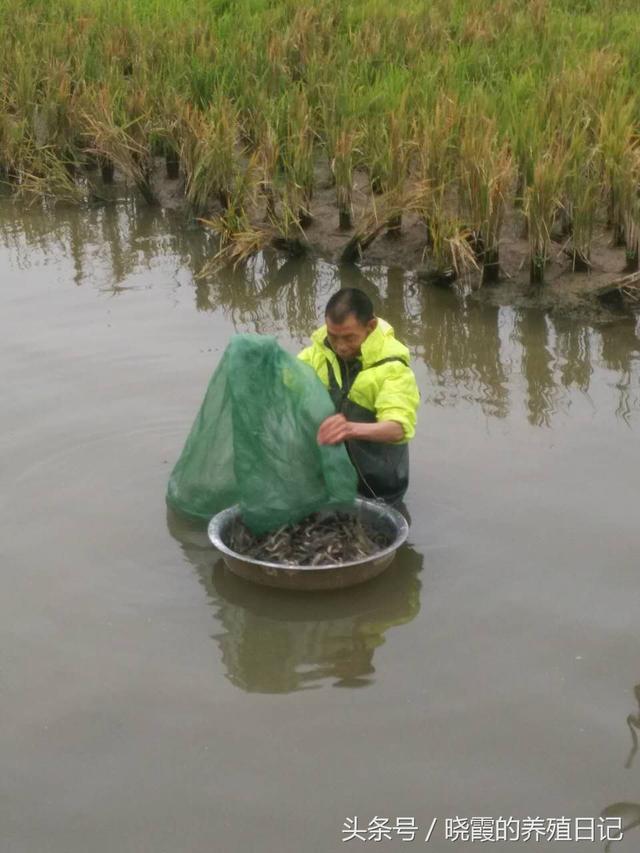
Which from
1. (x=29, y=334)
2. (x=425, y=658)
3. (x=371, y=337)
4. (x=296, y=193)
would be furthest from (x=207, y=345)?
(x=425, y=658)

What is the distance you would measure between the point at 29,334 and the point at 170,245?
1592 mm

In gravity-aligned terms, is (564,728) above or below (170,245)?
below

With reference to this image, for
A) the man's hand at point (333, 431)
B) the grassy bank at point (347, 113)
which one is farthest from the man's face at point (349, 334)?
the grassy bank at point (347, 113)

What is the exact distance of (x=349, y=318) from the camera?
14.3 ft

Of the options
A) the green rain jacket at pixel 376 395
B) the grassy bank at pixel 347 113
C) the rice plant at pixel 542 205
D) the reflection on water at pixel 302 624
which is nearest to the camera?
the reflection on water at pixel 302 624

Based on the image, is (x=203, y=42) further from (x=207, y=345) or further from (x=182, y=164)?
(x=207, y=345)

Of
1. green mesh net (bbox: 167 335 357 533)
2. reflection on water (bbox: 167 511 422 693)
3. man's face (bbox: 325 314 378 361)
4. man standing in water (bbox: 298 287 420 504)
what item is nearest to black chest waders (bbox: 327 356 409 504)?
man standing in water (bbox: 298 287 420 504)

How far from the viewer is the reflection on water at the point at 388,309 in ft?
19.4

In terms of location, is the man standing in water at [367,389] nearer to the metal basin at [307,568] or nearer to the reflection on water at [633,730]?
the metal basin at [307,568]

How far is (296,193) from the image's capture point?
737cm

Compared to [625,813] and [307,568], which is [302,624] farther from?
[625,813]

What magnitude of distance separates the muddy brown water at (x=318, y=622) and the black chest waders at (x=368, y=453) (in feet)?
0.64

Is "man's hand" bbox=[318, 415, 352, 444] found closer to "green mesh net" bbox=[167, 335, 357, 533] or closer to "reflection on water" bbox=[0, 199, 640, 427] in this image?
"green mesh net" bbox=[167, 335, 357, 533]

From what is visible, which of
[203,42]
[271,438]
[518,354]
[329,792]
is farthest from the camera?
[203,42]
